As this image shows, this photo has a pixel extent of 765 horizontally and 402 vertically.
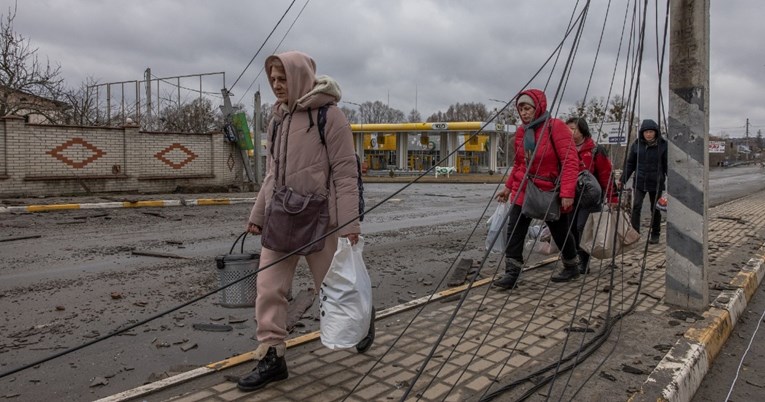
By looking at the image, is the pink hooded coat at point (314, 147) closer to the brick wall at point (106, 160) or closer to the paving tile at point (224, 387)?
the paving tile at point (224, 387)

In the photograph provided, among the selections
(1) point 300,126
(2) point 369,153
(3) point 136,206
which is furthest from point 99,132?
(2) point 369,153

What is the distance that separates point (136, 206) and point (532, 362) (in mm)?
13398

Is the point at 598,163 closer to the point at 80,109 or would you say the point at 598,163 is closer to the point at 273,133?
the point at 273,133

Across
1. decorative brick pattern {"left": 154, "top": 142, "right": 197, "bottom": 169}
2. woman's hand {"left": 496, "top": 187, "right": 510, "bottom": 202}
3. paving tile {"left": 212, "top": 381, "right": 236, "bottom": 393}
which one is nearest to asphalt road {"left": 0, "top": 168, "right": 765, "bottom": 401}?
woman's hand {"left": 496, "top": 187, "right": 510, "bottom": 202}

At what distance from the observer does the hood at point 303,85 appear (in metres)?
3.15

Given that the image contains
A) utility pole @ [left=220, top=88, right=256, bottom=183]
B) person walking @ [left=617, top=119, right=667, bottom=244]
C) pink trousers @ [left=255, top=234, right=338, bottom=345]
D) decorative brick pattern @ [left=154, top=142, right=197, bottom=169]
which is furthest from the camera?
utility pole @ [left=220, top=88, right=256, bottom=183]

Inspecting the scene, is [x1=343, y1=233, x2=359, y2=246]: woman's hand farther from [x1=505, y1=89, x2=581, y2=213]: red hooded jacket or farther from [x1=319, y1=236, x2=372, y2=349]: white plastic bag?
[x1=505, y1=89, x2=581, y2=213]: red hooded jacket

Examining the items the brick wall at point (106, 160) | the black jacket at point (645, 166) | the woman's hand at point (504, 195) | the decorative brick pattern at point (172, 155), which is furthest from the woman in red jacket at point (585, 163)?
the decorative brick pattern at point (172, 155)

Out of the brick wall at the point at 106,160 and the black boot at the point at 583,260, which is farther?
the brick wall at the point at 106,160

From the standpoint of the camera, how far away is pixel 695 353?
11.8 feet

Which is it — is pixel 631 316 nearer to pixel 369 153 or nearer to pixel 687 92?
pixel 687 92

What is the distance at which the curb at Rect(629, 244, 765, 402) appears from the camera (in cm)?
310

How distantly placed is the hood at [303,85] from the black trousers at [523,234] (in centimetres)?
266

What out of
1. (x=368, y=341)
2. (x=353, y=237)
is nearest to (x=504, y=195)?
(x=368, y=341)
